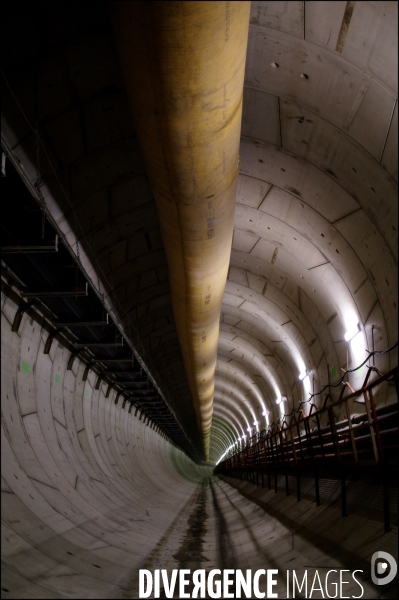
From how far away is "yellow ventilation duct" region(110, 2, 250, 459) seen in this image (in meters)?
3.16

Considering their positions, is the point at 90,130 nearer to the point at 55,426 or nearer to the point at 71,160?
the point at 71,160

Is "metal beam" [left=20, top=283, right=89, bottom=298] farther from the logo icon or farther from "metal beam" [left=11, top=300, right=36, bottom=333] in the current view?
the logo icon

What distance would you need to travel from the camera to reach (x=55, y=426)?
8523mm

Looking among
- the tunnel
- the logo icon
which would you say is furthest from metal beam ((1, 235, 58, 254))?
the logo icon

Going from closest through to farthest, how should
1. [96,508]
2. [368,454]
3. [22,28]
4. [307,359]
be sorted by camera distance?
[22,28], [368,454], [96,508], [307,359]

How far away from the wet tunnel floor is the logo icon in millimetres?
80

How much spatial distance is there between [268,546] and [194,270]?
140 inches

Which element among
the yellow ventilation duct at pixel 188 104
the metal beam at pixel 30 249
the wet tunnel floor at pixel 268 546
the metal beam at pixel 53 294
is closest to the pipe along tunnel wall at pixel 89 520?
the wet tunnel floor at pixel 268 546

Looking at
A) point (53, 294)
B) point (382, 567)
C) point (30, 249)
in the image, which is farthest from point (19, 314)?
point (382, 567)

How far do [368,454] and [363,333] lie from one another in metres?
1.74

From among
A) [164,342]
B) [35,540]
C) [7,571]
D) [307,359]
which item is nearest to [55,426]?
[35,540]

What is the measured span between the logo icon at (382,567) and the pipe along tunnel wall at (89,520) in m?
0.07

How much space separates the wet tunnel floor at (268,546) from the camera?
180 inches

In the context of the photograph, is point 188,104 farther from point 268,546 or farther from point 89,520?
point 89,520
